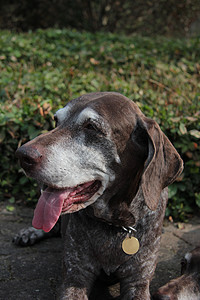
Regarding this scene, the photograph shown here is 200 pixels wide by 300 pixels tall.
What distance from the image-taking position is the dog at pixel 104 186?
2723 mm

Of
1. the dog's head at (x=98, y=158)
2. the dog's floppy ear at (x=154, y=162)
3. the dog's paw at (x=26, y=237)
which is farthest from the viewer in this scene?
the dog's paw at (x=26, y=237)

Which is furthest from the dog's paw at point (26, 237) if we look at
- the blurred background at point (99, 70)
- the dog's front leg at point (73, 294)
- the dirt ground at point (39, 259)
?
the dog's front leg at point (73, 294)

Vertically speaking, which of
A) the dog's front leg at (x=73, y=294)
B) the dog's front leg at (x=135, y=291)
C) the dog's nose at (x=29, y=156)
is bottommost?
the dog's front leg at (x=135, y=291)

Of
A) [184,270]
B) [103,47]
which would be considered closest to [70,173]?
[184,270]

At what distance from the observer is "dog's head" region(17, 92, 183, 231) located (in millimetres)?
2654

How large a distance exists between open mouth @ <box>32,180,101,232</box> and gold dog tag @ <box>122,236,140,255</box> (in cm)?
45

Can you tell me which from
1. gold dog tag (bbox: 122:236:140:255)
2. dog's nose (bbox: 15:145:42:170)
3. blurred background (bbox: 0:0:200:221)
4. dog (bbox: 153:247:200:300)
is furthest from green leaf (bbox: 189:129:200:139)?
dog's nose (bbox: 15:145:42:170)

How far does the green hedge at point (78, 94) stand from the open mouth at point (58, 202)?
2.11 meters

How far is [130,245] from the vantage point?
117 inches

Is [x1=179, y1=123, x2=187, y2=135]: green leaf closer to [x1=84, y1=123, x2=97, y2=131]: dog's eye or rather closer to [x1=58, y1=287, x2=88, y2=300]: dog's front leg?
[x1=84, y1=123, x2=97, y2=131]: dog's eye

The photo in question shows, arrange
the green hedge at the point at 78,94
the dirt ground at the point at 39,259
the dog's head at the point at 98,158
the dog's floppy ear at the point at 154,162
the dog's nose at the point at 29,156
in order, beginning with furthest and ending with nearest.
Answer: the green hedge at the point at 78,94, the dirt ground at the point at 39,259, the dog's floppy ear at the point at 154,162, the dog's head at the point at 98,158, the dog's nose at the point at 29,156

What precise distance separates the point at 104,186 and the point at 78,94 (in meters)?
2.91

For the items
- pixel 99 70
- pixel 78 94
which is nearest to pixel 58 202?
pixel 78 94

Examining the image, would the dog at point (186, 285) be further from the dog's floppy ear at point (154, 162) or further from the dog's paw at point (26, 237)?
the dog's paw at point (26, 237)
